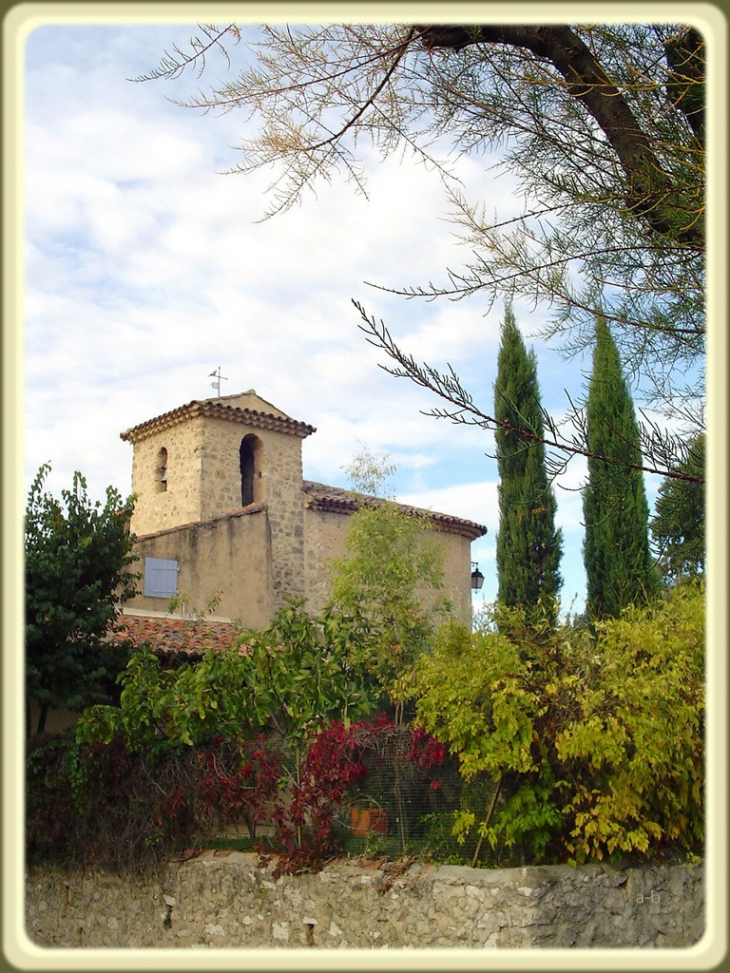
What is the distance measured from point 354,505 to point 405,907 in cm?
1337

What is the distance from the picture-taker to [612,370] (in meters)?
5.21

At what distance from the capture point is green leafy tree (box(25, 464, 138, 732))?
32.0 feet

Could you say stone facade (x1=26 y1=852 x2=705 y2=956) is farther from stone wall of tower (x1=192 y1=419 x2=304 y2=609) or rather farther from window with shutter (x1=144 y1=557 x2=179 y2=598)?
stone wall of tower (x1=192 y1=419 x2=304 y2=609)

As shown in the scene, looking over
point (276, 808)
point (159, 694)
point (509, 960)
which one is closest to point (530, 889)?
point (276, 808)

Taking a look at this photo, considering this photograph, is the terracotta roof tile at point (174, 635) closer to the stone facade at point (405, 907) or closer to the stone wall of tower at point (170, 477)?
the stone facade at point (405, 907)

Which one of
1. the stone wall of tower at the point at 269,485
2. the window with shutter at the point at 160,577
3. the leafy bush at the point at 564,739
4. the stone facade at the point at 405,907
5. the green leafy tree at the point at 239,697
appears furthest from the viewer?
the stone wall of tower at the point at 269,485

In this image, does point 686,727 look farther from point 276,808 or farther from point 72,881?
point 72,881

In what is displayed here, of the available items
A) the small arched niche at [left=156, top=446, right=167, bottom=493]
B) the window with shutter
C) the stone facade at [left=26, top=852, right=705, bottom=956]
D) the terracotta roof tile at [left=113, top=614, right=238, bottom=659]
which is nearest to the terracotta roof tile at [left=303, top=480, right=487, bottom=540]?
the small arched niche at [left=156, top=446, right=167, bottom=493]

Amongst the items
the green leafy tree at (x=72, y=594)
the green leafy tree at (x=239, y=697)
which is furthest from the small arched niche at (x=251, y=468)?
the green leafy tree at (x=239, y=697)

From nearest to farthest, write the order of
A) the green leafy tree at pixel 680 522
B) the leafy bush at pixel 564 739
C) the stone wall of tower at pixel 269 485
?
the green leafy tree at pixel 680 522
the leafy bush at pixel 564 739
the stone wall of tower at pixel 269 485

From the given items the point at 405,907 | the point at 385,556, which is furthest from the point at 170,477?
the point at 405,907

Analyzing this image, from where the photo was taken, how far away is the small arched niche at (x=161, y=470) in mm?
20592

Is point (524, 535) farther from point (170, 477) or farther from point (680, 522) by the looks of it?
point (680, 522)

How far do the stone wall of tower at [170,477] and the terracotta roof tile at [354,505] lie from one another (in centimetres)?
247
